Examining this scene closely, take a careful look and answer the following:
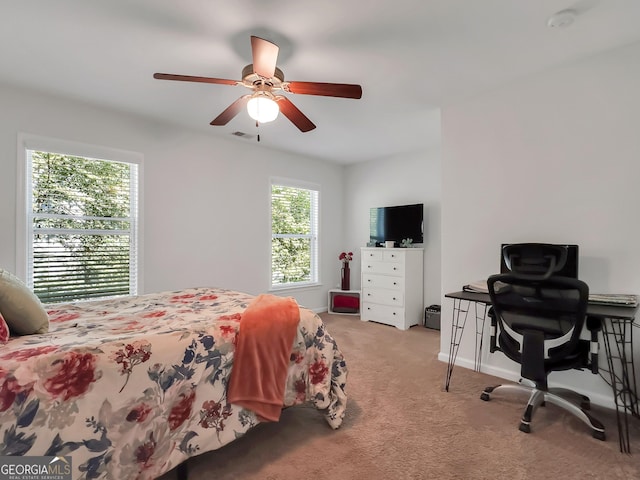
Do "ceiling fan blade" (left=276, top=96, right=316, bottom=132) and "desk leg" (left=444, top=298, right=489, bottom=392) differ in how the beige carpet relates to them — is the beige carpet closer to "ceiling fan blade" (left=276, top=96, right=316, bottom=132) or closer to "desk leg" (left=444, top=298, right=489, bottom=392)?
"desk leg" (left=444, top=298, right=489, bottom=392)

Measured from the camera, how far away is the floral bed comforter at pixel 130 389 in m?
1.18

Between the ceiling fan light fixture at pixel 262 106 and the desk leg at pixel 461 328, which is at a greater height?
the ceiling fan light fixture at pixel 262 106

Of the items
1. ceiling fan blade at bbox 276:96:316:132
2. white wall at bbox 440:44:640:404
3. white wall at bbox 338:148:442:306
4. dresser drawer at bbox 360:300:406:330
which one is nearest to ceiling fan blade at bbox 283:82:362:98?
ceiling fan blade at bbox 276:96:316:132

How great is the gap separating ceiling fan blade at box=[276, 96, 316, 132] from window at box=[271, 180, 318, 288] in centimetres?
228

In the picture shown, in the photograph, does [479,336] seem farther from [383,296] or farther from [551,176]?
[383,296]

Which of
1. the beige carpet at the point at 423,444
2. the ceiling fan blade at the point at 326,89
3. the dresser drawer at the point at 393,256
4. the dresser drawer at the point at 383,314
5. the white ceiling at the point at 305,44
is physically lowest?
the beige carpet at the point at 423,444

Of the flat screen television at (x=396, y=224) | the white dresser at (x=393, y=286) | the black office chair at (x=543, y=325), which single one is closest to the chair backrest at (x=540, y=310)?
the black office chair at (x=543, y=325)

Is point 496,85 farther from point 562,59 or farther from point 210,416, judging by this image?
point 210,416

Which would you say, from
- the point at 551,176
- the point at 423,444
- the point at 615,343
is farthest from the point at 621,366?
the point at 423,444

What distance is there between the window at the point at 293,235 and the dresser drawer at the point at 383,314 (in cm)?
100

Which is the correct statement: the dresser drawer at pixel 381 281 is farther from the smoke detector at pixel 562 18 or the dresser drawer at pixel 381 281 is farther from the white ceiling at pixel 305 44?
the smoke detector at pixel 562 18

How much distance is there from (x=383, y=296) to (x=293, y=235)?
1637mm

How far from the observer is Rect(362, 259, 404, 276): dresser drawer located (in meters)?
4.43

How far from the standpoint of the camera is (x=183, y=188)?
3.79m
